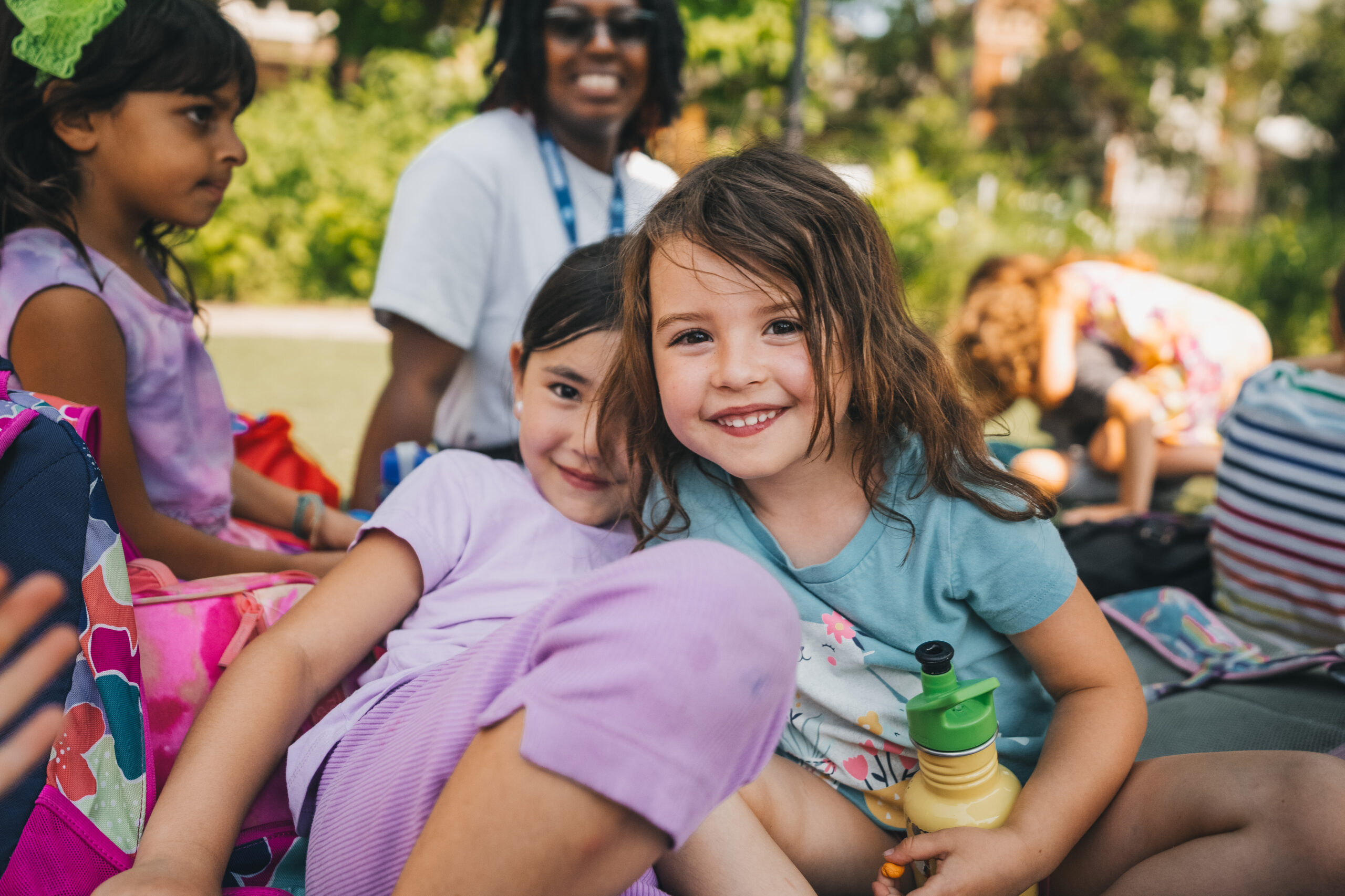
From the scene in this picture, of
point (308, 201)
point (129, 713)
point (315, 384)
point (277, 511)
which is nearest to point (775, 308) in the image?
point (129, 713)

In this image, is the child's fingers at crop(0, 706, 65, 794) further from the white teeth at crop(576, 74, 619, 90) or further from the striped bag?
the striped bag

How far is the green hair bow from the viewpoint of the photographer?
175 centimetres

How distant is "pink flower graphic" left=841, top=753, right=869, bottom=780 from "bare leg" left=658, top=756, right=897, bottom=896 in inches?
1.8

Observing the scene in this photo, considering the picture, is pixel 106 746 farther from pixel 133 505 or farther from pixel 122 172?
pixel 122 172

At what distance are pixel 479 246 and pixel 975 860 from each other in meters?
1.89

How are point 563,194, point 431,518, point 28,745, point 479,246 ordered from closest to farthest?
point 28,745
point 431,518
point 479,246
point 563,194

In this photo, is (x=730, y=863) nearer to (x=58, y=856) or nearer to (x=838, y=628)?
(x=838, y=628)

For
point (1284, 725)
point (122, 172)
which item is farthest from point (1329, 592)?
point (122, 172)

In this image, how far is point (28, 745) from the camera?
737mm

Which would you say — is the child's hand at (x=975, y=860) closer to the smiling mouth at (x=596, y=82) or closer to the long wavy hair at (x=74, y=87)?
the long wavy hair at (x=74, y=87)

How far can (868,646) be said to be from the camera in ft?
5.08

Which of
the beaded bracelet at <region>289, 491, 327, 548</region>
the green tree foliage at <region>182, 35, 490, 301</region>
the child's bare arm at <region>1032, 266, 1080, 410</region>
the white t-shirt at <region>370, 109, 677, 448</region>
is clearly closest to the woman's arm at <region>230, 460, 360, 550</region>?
the beaded bracelet at <region>289, 491, 327, 548</region>

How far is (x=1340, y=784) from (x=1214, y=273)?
9.19 m

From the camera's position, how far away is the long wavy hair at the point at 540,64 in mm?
2828
